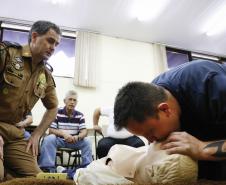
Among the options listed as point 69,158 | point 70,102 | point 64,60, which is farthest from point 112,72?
point 69,158

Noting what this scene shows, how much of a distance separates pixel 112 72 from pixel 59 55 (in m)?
0.89

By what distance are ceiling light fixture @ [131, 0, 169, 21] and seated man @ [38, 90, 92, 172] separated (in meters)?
1.66

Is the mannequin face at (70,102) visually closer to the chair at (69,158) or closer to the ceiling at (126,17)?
the chair at (69,158)

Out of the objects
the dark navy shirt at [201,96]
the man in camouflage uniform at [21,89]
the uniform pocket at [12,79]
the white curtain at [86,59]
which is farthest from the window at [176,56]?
the dark navy shirt at [201,96]

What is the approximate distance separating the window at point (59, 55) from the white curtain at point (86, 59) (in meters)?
0.14

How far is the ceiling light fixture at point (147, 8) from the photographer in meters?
3.74

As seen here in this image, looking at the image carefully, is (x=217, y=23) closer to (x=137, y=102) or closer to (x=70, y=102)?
(x=70, y=102)

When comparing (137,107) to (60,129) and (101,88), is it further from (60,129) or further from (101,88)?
(101,88)

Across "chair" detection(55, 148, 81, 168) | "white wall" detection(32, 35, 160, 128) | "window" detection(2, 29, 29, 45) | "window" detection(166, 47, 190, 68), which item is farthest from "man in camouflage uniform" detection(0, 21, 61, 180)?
"window" detection(166, 47, 190, 68)

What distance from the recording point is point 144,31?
4.48 metres

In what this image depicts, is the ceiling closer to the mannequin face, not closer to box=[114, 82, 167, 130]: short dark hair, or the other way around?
the mannequin face

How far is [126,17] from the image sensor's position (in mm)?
4105

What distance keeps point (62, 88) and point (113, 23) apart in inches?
51.6

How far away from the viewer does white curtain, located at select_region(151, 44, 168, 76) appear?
462 cm
